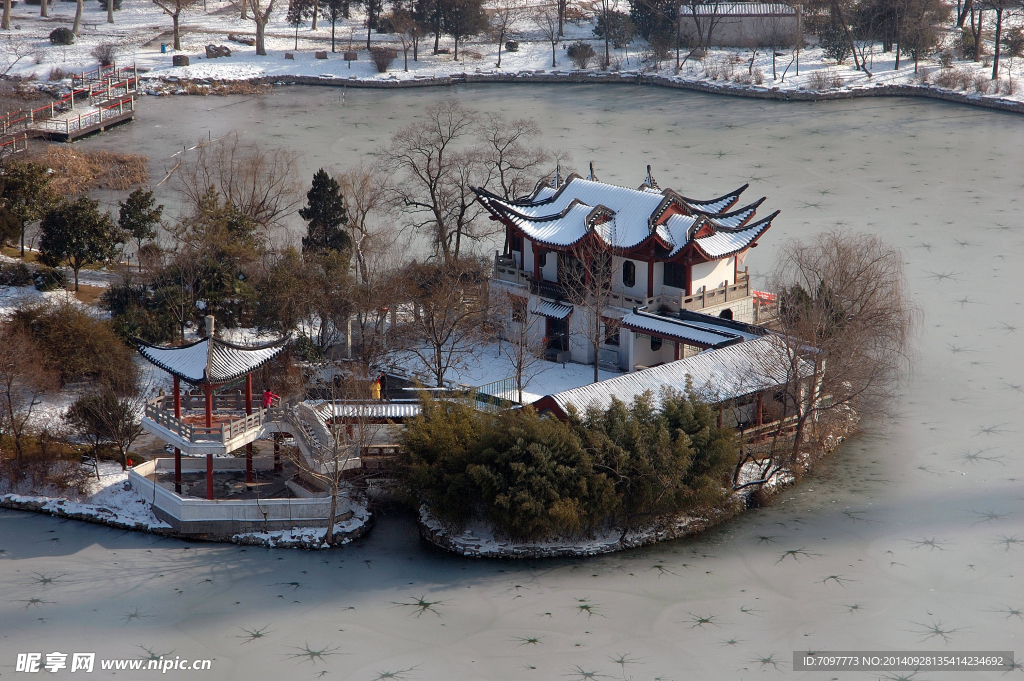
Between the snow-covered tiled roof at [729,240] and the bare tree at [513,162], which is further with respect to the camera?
the bare tree at [513,162]

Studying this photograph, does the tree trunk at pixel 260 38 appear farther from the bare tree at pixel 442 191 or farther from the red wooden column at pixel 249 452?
the red wooden column at pixel 249 452

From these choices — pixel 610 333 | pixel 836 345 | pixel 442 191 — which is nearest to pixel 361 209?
pixel 442 191

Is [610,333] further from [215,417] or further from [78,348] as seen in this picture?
[78,348]

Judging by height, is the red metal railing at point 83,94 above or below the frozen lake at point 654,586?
above

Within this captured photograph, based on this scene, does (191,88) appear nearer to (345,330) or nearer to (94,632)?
(345,330)

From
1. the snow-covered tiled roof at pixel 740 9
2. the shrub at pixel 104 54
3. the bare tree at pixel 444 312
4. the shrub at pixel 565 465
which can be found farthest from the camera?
the snow-covered tiled roof at pixel 740 9

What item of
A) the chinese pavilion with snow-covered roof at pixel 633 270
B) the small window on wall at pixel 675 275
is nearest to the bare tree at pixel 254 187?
the chinese pavilion with snow-covered roof at pixel 633 270

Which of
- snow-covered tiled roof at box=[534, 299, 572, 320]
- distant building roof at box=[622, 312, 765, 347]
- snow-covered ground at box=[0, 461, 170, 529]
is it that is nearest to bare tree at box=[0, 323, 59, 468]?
snow-covered ground at box=[0, 461, 170, 529]
